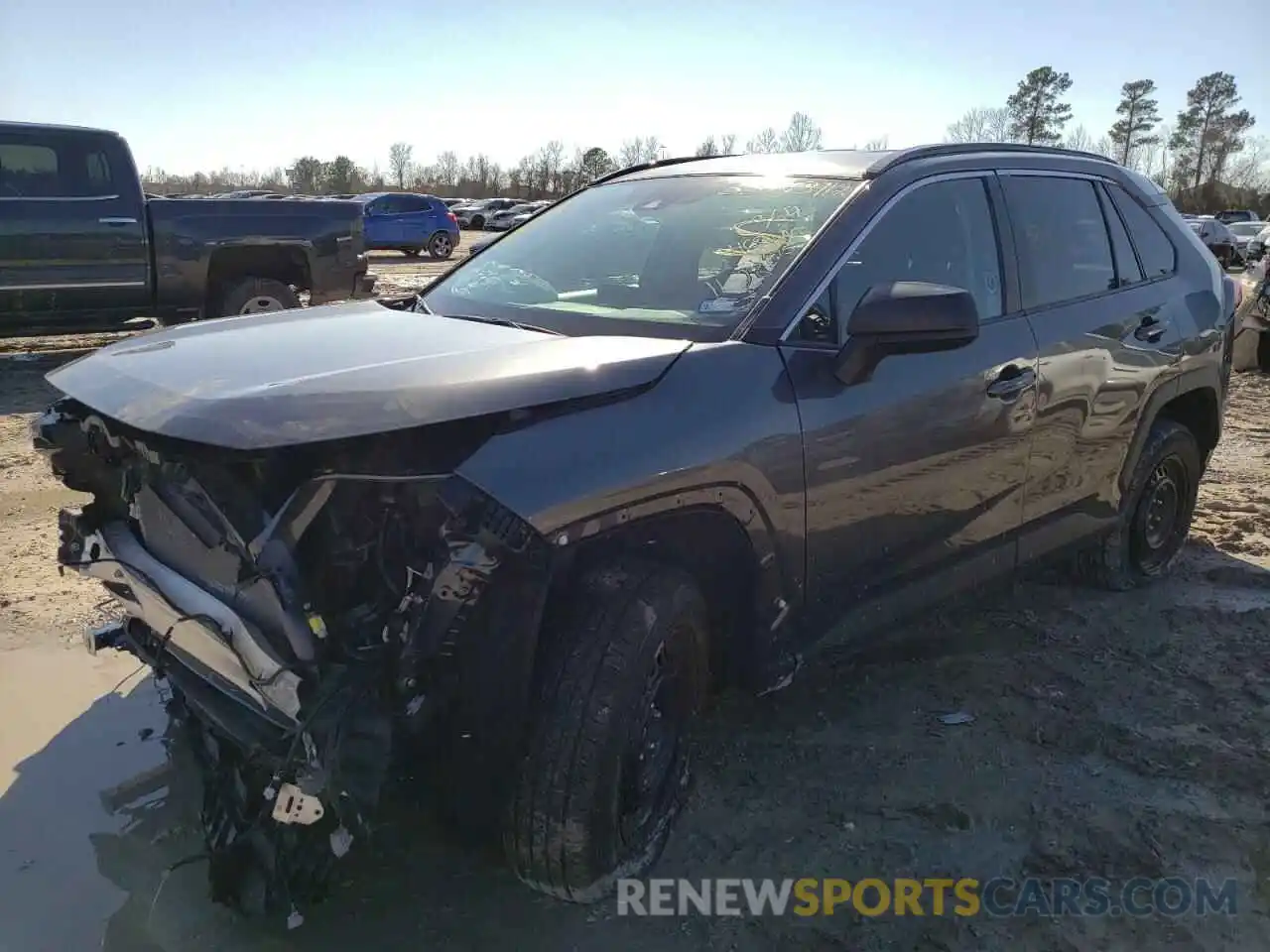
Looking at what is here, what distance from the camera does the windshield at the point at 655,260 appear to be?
113 inches

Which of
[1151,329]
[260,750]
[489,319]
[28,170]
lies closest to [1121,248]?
[1151,329]

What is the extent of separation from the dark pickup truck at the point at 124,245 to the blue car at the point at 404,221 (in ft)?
58.7

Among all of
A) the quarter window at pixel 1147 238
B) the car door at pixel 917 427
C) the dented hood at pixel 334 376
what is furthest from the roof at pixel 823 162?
the dented hood at pixel 334 376

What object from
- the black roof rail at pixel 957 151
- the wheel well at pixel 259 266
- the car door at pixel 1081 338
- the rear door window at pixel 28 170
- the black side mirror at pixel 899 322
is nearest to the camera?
→ the black side mirror at pixel 899 322

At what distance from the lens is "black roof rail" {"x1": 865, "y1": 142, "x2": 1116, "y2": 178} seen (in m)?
3.22

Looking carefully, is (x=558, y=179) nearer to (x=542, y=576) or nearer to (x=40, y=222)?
(x=40, y=222)

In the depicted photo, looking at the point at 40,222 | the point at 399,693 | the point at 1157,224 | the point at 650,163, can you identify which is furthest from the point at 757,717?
the point at 40,222

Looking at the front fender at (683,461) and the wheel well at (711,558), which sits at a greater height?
the front fender at (683,461)

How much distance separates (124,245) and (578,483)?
8.49m

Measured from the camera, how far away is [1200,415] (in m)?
4.73

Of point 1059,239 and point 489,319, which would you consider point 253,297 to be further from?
point 1059,239

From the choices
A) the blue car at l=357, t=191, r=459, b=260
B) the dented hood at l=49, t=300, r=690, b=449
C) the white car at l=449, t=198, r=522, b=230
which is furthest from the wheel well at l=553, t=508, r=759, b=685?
the white car at l=449, t=198, r=522, b=230

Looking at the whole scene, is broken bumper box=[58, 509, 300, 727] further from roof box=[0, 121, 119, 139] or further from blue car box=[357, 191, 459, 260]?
blue car box=[357, 191, 459, 260]

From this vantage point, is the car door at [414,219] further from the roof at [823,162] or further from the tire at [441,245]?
the roof at [823,162]
